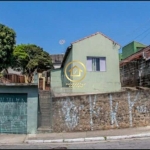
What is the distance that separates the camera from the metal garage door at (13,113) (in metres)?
12.3

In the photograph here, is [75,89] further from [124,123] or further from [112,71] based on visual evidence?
[124,123]

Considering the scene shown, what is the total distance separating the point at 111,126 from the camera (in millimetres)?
12141

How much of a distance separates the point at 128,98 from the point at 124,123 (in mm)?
1450

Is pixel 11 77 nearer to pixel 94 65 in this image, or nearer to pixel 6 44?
pixel 6 44

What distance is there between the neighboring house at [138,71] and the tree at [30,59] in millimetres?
11918

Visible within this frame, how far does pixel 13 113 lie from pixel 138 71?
1144 centimetres

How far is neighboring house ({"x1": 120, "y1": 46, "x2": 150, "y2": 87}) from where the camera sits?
17430 millimetres

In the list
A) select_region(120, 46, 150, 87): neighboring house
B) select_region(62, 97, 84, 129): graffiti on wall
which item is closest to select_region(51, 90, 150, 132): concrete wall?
select_region(62, 97, 84, 129): graffiti on wall

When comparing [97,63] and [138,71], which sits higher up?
[97,63]

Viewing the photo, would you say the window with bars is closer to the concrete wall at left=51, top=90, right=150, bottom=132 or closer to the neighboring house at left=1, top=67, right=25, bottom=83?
the concrete wall at left=51, top=90, right=150, bottom=132

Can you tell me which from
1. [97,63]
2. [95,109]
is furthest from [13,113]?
[97,63]

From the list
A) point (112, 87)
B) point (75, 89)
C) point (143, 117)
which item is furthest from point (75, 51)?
point (143, 117)

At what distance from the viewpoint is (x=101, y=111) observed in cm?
1230

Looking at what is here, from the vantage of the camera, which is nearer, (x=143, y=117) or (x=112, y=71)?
(x=143, y=117)
